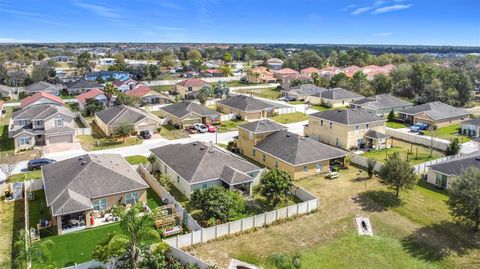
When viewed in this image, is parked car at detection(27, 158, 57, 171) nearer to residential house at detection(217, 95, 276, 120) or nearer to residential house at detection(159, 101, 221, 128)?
residential house at detection(159, 101, 221, 128)

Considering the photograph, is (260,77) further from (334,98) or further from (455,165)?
(455,165)

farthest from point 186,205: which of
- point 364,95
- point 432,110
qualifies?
point 364,95

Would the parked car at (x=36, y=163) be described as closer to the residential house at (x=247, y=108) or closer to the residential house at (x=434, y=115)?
the residential house at (x=247, y=108)

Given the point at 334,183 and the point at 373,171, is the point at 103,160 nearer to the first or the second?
the point at 334,183

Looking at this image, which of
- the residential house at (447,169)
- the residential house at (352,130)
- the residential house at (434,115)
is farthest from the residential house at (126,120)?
the residential house at (434,115)

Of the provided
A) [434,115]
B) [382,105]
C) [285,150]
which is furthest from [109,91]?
[434,115]
